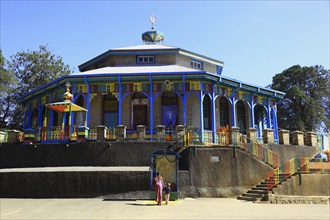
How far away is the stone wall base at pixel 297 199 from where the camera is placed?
44.4 ft

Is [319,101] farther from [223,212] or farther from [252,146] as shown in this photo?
[223,212]

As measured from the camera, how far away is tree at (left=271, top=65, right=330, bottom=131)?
39.6 meters

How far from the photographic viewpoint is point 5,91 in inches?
1251

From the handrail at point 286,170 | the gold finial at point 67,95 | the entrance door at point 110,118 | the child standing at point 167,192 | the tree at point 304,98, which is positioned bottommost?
the child standing at point 167,192

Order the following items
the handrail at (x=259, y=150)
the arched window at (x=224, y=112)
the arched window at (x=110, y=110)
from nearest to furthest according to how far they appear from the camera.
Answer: the handrail at (x=259, y=150) → the arched window at (x=110, y=110) → the arched window at (x=224, y=112)

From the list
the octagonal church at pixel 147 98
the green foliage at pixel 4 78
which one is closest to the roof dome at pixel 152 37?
the octagonal church at pixel 147 98

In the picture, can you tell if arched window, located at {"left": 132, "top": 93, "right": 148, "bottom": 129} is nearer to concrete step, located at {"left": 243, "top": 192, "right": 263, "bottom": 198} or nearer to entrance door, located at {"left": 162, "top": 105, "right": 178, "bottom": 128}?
entrance door, located at {"left": 162, "top": 105, "right": 178, "bottom": 128}

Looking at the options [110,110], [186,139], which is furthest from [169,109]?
[186,139]

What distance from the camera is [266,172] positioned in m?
15.7

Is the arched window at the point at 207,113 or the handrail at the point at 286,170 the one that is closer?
the handrail at the point at 286,170

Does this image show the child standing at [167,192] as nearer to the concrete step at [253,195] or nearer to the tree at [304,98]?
the concrete step at [253,195]

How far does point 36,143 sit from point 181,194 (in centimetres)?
895

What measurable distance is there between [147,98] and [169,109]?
1.68 m

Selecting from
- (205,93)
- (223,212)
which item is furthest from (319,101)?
(223,212)
